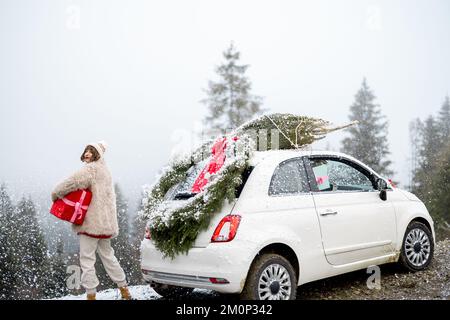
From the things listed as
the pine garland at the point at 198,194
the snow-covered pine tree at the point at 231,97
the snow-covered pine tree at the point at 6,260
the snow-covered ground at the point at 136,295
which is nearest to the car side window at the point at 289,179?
the pine garland at the point at 198,194

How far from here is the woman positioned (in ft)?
18.5

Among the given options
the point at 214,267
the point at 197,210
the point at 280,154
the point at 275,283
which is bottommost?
the point at 275,283

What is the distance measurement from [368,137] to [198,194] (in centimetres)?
3835

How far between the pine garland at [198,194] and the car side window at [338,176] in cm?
47

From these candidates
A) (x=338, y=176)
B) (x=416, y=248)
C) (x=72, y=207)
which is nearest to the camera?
(x=72, y=207)

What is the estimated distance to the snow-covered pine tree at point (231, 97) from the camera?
91.9ft

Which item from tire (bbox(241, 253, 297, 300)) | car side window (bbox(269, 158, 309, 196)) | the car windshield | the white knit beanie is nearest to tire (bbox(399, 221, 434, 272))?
car side window (bbox(269, 158, 309, 196))

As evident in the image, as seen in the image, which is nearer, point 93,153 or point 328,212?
point 328,212

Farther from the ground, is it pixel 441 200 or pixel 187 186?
pixel 187 186

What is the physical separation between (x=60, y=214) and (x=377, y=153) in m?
38.0

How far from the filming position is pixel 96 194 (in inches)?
229

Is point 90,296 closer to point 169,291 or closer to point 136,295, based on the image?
point 136,295

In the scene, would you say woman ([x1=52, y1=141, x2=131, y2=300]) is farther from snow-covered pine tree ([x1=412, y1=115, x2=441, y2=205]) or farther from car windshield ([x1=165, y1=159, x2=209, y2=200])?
A: snow-covered pine tree ([x1=412, y1=115, x2=441, y2=205])

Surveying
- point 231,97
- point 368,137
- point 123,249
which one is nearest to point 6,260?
point 123,249
